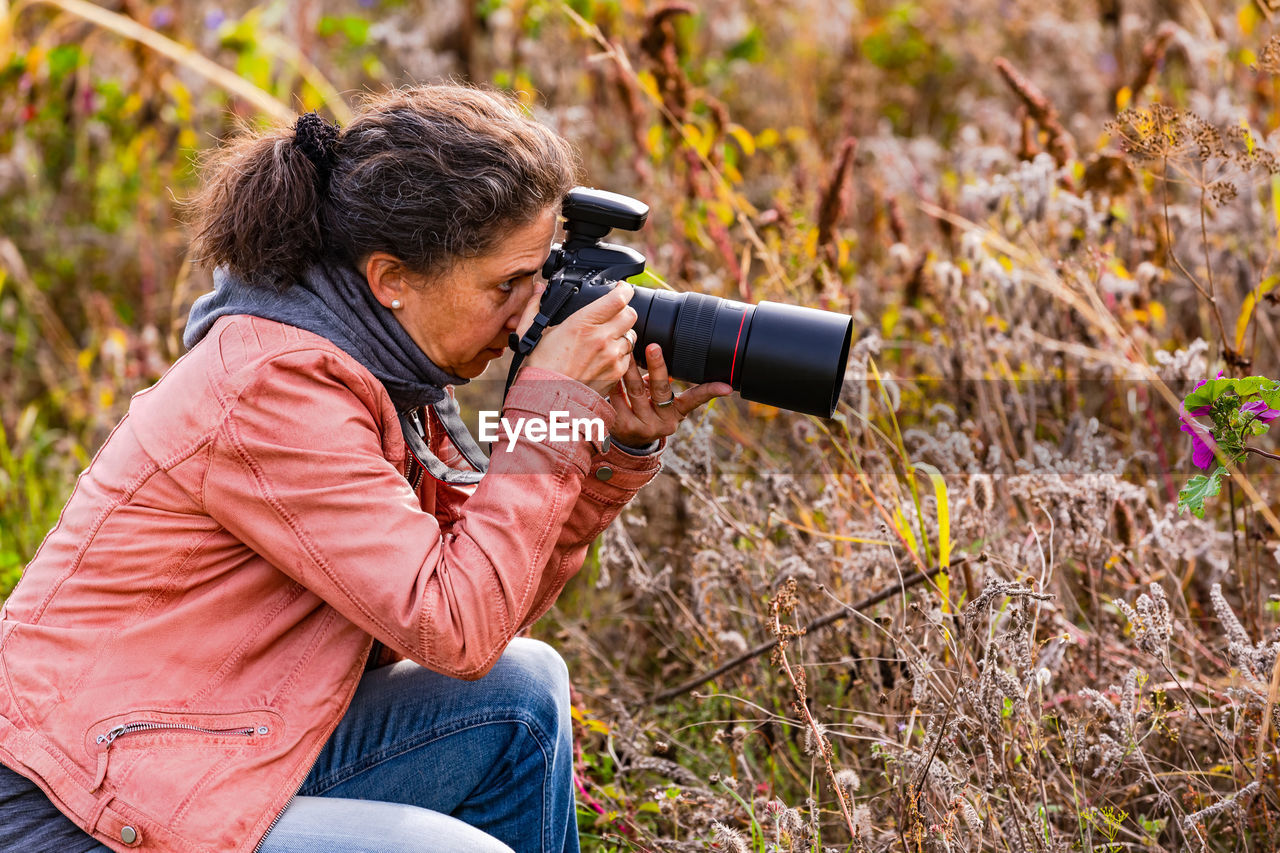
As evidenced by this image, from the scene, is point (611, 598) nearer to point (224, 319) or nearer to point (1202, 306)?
point (224, 319)

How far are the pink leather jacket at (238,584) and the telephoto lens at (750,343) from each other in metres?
0.19

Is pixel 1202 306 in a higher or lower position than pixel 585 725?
higher

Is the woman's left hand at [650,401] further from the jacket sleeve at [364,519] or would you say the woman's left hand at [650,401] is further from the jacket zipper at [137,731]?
the jacket zipper at [137,731]

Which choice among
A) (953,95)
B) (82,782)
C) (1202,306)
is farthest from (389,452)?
(953,95)

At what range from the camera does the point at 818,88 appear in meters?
4.40

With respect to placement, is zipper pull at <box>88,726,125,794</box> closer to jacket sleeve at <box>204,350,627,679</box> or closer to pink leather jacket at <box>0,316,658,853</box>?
pink leather jacket at <box>0,316,658,853</box>

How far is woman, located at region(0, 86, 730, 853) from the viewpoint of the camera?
1.29 m

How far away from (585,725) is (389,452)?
0.78 metres

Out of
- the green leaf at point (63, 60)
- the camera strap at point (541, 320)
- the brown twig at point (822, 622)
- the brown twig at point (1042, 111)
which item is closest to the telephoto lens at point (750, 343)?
the camera strap at point (541, 320)

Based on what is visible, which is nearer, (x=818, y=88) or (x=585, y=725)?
(x=585, y=725)

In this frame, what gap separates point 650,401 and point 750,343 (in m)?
0.16

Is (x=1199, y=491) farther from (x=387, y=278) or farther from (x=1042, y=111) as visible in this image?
(x=1042, y=111)

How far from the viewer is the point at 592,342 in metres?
1.43

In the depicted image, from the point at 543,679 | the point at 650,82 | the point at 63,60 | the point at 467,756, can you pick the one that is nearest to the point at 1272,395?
the point at 543,679
